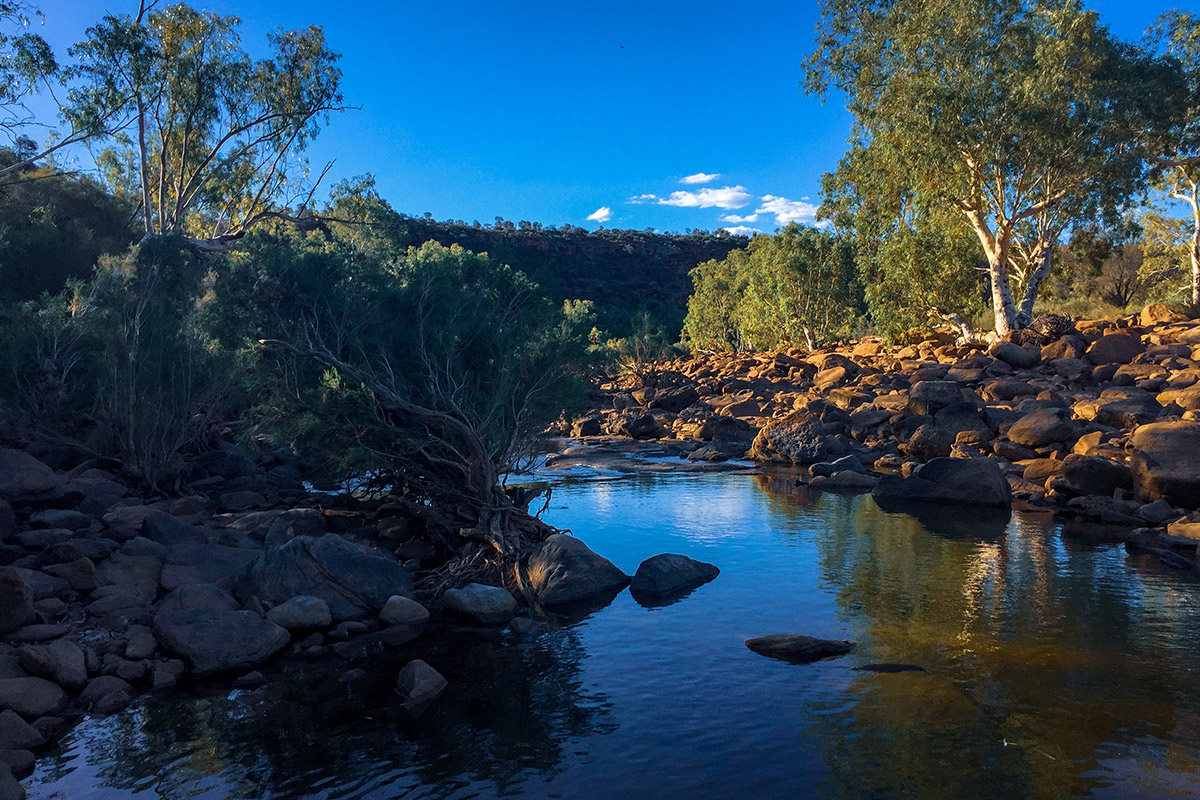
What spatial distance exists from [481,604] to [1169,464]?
37.7ft

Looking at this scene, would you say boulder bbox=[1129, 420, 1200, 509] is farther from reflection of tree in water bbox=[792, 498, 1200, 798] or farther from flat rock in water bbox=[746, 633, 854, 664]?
flat rock in water bbox=[746, 633, 854, 664]

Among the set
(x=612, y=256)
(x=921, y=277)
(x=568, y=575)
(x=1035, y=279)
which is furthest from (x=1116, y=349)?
(x=612, y=256)

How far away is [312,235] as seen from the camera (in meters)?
13.7

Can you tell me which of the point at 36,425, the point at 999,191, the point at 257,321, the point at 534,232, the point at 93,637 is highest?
the point at 534,232

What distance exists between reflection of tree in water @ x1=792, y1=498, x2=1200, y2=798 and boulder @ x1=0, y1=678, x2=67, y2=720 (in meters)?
6.16

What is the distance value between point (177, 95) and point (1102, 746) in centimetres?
2505

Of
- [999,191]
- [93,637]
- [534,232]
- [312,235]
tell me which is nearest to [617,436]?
[999,191]

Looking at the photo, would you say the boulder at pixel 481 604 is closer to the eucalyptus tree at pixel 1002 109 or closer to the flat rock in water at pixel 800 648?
the flat rock in water at pixel 800 648

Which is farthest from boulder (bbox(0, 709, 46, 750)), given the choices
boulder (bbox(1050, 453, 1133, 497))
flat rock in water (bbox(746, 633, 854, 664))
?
boulder (bbox(1050, 453, 1133, 497))

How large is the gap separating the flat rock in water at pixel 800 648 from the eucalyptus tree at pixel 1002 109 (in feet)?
64.6

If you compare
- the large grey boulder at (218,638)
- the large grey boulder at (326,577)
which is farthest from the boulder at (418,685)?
the large grey boulder at (326,577)

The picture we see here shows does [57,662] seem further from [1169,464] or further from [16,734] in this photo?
[1169,464]

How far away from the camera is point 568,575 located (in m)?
10.1

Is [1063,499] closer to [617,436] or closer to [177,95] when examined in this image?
[617,436]
